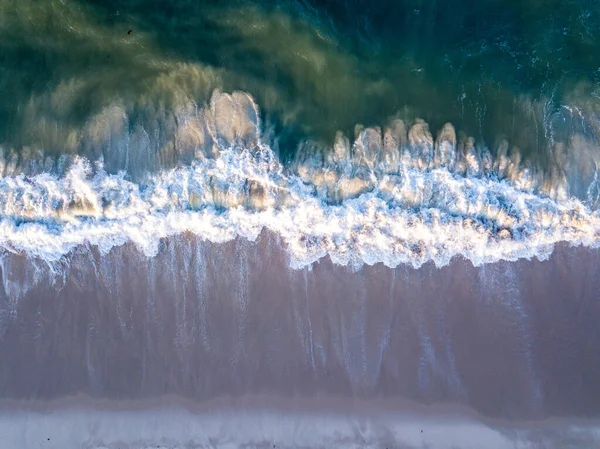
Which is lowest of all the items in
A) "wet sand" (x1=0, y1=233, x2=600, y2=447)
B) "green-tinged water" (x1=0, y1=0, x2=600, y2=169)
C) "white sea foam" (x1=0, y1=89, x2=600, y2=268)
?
"wet sand" (x1=0, y1=233, x2=600, y2=447)

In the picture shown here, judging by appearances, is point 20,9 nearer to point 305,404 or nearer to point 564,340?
point 305,404

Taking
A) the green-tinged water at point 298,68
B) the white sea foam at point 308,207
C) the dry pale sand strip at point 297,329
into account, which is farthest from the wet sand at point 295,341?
the green-tinged water at point 298,68

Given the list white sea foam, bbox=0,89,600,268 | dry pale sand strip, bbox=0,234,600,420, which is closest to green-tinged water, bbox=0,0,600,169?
white sea foam, bbox=0,89,600,268

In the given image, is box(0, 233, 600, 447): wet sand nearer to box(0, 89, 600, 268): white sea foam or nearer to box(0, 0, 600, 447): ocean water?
box(0, 0, 600, 447): ocean water

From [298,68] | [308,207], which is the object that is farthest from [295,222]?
[298,68]

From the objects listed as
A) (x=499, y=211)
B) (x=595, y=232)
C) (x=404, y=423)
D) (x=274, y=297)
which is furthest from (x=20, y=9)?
(x=595, y=232)

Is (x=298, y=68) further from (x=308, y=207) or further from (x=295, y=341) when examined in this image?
(x=295, y=341)
